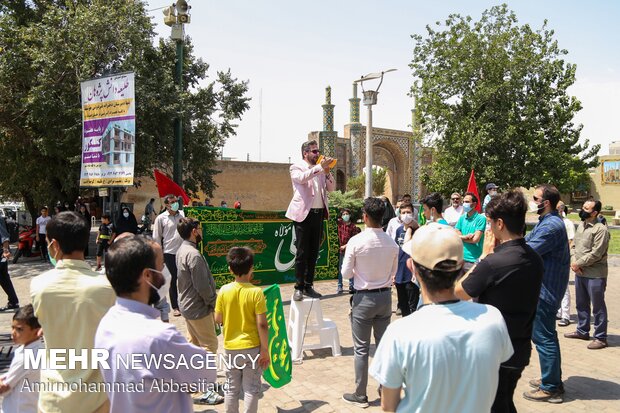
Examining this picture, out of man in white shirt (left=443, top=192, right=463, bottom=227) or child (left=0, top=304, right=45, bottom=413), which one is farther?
man in white shirt (left=443, top=192, right=463, bottom=227)

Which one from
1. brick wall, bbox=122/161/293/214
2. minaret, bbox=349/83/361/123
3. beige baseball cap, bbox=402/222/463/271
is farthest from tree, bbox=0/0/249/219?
minaret, bbox=349/83/361/123

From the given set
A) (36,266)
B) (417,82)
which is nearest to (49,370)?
(36,266)

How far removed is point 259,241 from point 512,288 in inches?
227

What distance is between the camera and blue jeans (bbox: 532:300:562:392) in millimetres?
4352

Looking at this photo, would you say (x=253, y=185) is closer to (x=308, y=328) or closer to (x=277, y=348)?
(x=308, y=328)

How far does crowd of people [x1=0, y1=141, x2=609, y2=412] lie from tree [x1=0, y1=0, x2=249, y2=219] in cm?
999

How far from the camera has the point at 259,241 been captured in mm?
8398

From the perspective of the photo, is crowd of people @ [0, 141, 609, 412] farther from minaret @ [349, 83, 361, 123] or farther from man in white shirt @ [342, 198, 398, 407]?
minaret @ [349, 83, 361, 123]

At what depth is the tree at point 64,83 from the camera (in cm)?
1348

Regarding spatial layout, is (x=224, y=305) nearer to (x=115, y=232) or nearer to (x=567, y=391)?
(x=567, y=391)

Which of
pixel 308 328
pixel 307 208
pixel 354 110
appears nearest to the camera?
pixel 307 208

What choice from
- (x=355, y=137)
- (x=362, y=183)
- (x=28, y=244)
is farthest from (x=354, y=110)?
(x=28, y=244)

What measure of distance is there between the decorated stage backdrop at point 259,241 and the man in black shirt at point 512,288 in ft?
17.6

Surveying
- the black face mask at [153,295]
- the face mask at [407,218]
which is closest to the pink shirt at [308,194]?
the face mask at [407,218]
